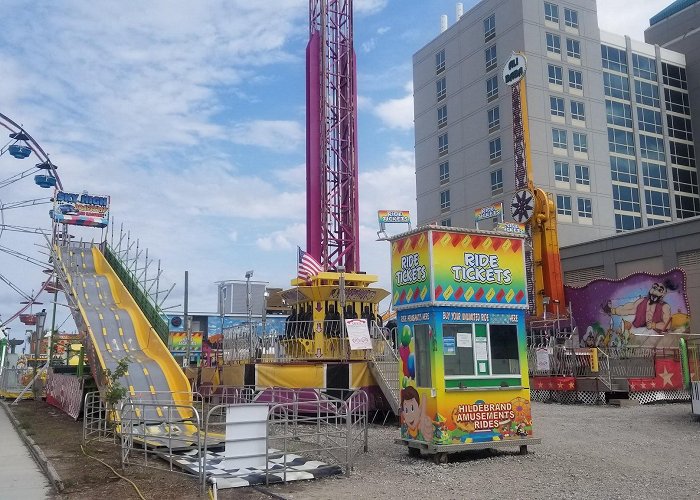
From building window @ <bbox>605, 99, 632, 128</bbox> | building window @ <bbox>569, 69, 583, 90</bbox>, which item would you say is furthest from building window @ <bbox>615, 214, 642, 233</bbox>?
building window @ <bbox>569, 69, 583, 90</bbox>

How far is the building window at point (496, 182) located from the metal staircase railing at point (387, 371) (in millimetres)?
35440

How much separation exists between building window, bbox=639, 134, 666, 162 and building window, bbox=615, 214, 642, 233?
6.26 meters

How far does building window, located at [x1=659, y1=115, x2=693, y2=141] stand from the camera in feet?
201

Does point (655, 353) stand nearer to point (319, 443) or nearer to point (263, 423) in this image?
point (319, 443)

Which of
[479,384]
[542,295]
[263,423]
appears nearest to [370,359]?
[479,384]

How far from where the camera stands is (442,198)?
2378 inches

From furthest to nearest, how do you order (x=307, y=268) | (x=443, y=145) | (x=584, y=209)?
(x=443, y=145), (x=584, y=209), (x=307, y=268)

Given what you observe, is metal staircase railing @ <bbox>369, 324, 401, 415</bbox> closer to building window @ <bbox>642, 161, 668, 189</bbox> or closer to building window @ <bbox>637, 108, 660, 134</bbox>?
building window @ <bbox>642, 161, 668, 189</bbox>

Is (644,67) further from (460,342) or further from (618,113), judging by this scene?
(460,342)

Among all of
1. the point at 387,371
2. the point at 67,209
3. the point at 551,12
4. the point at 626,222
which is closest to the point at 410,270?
the point at 387,371

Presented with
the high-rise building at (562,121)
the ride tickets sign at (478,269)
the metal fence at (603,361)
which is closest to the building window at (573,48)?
the high-rise building at (562,121)

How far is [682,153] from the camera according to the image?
61.6 m

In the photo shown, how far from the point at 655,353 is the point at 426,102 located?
4282cm

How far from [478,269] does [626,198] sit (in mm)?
48380
